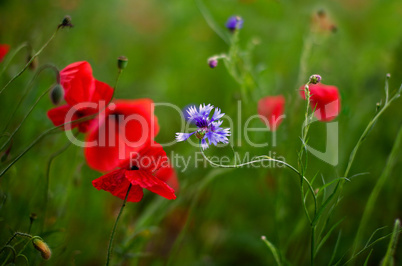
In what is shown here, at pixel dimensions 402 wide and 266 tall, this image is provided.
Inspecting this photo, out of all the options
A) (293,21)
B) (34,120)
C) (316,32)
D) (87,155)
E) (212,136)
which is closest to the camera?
(212,136)

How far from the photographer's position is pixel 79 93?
0.74 m

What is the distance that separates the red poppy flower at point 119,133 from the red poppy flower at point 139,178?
4cm

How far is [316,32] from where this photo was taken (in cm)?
131

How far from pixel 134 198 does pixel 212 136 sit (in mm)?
172

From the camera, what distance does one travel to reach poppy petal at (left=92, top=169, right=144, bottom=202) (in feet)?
2.06

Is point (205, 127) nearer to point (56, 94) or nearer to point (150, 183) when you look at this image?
point (150, 183)

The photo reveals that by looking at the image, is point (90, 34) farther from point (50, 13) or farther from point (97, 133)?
point (97, 133)

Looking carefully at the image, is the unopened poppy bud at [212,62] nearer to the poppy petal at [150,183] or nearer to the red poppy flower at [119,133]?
the red poppy flower at [119,133]

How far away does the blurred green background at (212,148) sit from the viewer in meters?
1.01

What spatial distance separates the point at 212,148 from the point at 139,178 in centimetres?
69

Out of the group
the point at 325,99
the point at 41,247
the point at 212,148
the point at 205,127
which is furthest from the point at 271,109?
the point at 41,247

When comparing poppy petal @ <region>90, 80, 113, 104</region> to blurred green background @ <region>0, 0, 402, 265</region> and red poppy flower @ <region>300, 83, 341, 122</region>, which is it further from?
red poppy flower @ <region>300, 83, 341, 122</region>

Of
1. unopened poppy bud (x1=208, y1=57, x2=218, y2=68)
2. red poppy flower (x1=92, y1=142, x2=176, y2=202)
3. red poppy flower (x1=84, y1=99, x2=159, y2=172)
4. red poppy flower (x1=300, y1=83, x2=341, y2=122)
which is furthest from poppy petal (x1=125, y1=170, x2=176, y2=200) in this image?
red poppy flower (x1=300, y1=83, x2=341, y2=122)

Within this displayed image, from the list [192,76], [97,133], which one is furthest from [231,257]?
[192,76]
